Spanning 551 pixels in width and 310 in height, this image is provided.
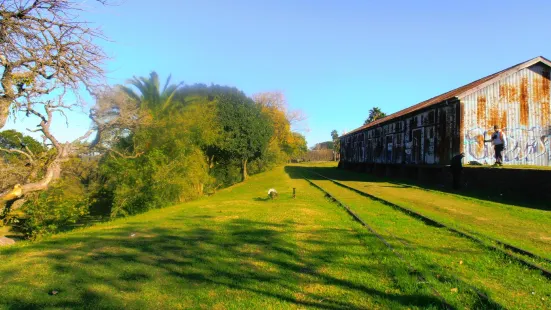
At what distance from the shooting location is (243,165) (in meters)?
34.2

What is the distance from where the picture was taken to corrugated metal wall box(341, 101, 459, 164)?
1920 cm

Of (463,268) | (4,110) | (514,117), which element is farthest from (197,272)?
(514,117)

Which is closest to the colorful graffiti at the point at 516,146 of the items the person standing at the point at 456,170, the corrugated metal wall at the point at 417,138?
the corrugated metal wall at the point at 417,138

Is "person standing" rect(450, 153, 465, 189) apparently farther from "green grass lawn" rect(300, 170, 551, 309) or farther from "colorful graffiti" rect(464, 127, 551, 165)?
"green grass lawn" rect(300, 170, 551, 309)

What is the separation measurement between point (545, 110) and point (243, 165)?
23.2m

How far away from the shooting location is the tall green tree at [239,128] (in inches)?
1119

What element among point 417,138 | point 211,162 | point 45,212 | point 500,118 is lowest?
point 45,212

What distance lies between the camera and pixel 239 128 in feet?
97.0

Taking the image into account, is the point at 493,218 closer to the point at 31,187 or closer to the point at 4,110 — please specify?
the point at 31,187

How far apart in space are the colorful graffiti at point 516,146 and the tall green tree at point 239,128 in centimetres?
1667

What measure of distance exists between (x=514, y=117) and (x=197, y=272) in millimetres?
19936

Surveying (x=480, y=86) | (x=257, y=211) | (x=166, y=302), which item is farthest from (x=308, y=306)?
(x=480, y=86)

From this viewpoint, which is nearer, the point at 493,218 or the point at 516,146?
the point at 493,218

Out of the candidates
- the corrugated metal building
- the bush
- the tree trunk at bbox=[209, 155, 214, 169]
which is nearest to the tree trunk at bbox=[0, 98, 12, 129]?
the bush
